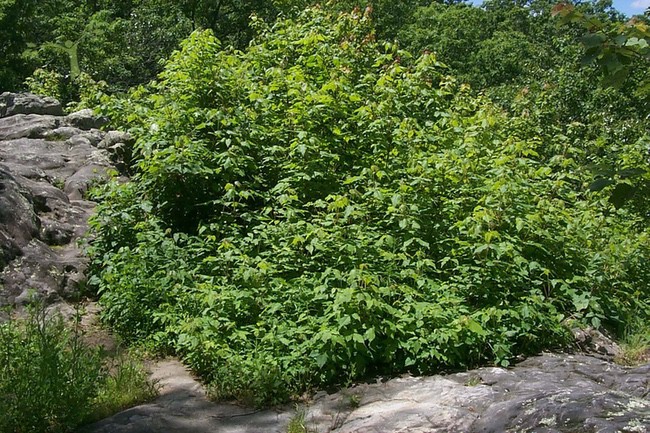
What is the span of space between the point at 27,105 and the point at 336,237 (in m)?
7.60

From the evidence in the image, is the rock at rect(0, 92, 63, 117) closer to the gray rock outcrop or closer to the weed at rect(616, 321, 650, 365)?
the gray rock outcrop

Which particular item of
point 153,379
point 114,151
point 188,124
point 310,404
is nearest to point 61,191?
point 114,151

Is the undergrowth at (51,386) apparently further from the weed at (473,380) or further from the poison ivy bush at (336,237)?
the weed at (473,380)

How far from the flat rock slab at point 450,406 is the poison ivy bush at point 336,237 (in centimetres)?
19

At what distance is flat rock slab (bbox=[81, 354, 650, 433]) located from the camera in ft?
11.9

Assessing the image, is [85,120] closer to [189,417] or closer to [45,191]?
[45,191]

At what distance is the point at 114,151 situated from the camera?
9.25 m

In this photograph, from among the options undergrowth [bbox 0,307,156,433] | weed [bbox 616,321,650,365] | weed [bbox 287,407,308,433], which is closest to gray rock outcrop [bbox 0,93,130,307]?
undergrowth [bbox 0,307,156,433]

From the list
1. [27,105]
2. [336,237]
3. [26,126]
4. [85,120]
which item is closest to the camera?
[336,237]

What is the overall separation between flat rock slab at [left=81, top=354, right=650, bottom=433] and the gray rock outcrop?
181cm

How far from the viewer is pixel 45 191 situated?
8.03 meters

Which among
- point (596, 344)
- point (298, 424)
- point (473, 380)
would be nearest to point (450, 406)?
point (473, 380)

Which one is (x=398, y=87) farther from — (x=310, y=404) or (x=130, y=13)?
A: (x=130, y=13)

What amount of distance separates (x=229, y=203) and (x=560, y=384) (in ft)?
11.2
